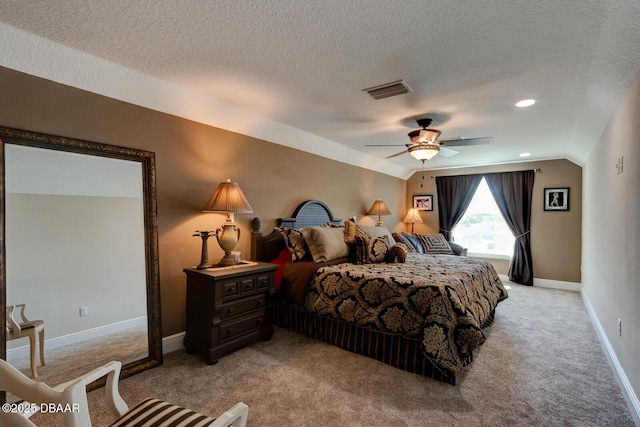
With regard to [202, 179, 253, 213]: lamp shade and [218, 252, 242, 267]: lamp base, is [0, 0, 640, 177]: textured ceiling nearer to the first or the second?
[202, 179, 253, 213]: lamp shade

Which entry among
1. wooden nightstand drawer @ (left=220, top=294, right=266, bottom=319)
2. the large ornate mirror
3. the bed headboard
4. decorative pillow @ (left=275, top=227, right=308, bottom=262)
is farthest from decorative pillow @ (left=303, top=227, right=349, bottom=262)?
the large ornate mirror

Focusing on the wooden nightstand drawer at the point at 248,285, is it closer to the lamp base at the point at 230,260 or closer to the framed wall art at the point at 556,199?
the lamp base at the point at 230,260

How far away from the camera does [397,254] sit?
3.68m

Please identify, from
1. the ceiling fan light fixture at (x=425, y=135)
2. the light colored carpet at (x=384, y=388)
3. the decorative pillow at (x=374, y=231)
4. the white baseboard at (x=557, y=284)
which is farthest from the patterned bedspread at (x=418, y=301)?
the white baseboard at (x=557, y=284)

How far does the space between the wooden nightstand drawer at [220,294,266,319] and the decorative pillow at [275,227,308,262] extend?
670 millimetres

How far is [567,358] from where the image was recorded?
9.10 feet

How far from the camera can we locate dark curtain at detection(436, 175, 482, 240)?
6.41m

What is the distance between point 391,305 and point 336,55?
81.0 inches

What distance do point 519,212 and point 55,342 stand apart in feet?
22.5

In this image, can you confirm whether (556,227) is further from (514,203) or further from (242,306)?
(242,306)

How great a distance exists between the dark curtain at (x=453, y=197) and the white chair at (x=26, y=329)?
257 inches

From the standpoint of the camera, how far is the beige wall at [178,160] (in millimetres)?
2111

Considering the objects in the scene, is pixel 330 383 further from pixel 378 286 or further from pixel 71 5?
pixel 71 5

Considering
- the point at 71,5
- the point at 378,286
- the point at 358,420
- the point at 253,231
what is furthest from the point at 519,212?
the point at 71,5
